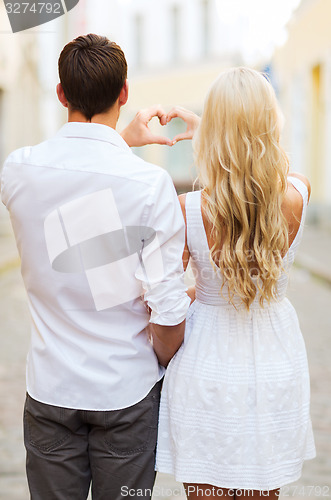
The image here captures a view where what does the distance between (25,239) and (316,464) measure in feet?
8.24

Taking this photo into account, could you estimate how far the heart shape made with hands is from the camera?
2.08 metres

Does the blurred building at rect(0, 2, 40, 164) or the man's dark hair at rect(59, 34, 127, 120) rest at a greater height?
the man's dark hair at rect(59, 34, 127, 120)

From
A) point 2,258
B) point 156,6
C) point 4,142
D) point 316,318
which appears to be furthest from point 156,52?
point 316,318

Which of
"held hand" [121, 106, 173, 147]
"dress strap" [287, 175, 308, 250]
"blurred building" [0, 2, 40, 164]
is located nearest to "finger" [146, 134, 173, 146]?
"held hand" [121, 106, 173, 147]

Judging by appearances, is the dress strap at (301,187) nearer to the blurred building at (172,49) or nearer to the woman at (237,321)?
the woman at (237,321)

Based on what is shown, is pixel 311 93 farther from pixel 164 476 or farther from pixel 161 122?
pixel 161 122

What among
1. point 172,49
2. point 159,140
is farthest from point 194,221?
point 172,49

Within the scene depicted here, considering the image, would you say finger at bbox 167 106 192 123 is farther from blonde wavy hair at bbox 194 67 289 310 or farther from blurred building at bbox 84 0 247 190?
blurred building at bbox 84 0 247 190

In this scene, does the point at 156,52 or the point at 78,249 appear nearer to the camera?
the point at 78,249

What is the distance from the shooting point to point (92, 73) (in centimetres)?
177

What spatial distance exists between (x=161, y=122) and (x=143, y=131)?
0.24 ft

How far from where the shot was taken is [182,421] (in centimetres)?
198

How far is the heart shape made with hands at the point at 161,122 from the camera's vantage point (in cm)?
208

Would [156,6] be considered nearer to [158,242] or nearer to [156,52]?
[156,52]
